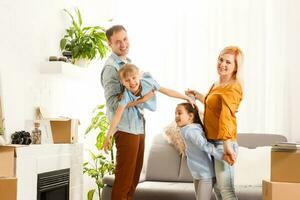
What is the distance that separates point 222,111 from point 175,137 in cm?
188

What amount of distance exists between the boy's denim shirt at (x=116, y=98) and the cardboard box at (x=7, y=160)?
68 centimetres

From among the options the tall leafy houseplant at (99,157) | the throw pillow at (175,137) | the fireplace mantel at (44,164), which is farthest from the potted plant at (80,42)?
the throw pillow at (175,137)

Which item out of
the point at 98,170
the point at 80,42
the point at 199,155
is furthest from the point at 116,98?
the point at 98,170

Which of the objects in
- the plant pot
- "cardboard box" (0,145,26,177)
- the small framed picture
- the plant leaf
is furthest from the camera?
the plant leaf

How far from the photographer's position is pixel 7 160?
326cm

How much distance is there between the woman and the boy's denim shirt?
0.45 m

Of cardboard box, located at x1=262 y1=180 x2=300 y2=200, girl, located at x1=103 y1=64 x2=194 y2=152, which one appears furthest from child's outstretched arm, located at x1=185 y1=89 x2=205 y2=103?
cardboard box, located at x1=262 y1=180 x2=300 y2=200

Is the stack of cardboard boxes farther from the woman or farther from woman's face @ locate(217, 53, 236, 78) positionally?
woman's face @ locate(217, 53, 236, 78)

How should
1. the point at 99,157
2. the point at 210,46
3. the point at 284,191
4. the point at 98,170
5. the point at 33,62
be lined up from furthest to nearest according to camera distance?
the point at 210,46 < the point at 98,170 < the point at 99,157 < the point at 33,62 < the point at 284,191

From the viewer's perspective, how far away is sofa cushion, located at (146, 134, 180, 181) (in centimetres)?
501

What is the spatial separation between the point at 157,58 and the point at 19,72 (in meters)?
2.09

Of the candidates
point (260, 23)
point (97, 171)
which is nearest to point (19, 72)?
point (97, 171)

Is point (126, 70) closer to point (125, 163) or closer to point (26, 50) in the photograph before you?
point (125, 163)

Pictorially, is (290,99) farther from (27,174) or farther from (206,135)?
(27,174)
